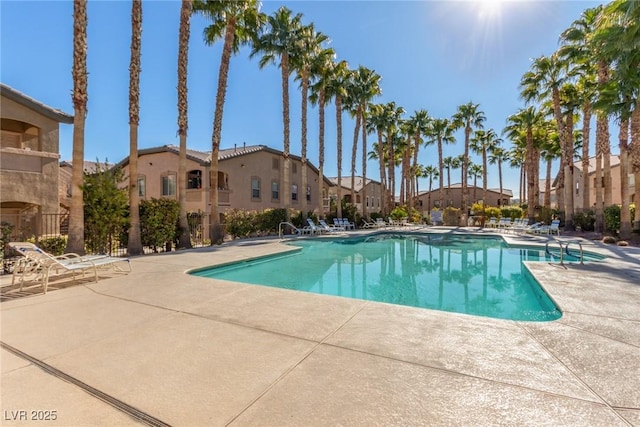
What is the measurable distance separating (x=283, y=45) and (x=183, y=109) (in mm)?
9188

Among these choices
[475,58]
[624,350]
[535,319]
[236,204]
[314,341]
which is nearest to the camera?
[624,350]

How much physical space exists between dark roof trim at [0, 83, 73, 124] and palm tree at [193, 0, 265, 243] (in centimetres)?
665

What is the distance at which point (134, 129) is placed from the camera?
11977mm

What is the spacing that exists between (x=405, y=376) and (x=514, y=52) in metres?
21.2

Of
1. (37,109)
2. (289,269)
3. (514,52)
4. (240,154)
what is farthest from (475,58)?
(37,109)

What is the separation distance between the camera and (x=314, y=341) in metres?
3.71

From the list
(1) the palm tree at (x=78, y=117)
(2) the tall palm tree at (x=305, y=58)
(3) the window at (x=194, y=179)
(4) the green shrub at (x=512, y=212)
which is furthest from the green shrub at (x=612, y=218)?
(3) the window at (x=194, y=179)

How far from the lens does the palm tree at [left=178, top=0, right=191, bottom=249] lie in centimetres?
1353

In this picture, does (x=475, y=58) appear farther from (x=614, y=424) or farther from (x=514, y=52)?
(x=614, y=424)

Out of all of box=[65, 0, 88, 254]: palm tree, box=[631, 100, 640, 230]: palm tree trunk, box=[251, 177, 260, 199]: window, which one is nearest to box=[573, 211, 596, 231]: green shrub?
box=[631, 100, 640, 230]: palm tree trunk

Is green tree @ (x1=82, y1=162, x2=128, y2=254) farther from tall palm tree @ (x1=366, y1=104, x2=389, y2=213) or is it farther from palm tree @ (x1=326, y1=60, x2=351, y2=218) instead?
tall palm tree @ (x1=366, y1=104, x2=389, y2=213)

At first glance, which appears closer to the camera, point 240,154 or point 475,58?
point 475,58

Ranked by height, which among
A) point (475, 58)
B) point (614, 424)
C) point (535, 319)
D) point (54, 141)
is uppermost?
point (475, 58)

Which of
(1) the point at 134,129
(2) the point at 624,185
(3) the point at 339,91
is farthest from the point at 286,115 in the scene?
(2) the point at 624,185
